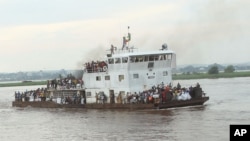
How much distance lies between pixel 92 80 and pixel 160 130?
1382 cm

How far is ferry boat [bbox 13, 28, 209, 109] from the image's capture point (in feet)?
110

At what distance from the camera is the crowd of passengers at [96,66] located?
36.9m

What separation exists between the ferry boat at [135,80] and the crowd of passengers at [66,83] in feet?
7.96

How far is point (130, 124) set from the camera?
2828 centimetres

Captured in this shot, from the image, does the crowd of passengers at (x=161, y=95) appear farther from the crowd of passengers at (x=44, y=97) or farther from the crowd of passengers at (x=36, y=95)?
the crowd of passengers at (x=36, y=95)

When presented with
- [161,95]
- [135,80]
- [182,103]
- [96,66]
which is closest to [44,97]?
[96,66]

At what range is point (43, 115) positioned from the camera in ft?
126

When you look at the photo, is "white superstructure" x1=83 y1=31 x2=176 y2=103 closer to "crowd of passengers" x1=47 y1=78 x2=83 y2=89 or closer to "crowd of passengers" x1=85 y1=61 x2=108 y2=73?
"crowd of passengers" x1=85 y1=61 x2=108 y2=73

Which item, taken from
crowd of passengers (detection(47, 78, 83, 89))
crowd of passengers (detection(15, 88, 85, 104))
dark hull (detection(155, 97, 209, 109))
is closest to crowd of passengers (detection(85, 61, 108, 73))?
crowd of passengers (detection(47, 78, 83, 89))

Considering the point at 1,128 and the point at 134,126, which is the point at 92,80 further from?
the point at 134,126

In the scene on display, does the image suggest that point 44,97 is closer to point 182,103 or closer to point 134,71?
point 134,71

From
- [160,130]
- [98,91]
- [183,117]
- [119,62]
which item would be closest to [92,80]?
[98,91]

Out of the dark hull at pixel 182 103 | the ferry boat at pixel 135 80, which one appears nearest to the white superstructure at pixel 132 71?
the ferry boat at pixel 135 80

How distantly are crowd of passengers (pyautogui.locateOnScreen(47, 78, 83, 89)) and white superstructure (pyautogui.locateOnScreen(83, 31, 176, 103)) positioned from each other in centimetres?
321
